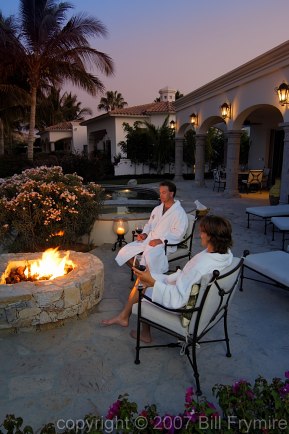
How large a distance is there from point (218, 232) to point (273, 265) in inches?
69.8

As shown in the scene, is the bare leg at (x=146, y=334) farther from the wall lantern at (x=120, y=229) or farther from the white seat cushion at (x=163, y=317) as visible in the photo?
the wall lantern at (x=120, y=229)

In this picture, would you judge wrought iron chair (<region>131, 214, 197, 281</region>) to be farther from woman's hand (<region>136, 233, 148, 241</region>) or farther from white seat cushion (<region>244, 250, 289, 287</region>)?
white seat cushion (<region>244, 250, 289, 287</region>)

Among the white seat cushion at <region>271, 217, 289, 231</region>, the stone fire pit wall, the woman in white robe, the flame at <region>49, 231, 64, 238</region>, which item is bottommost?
the stone fire pit wall

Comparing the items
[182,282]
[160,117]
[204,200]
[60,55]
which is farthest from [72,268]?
[160,117]

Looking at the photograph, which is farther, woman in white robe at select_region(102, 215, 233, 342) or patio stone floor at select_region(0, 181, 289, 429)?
woman in white robe at select_region(102, 215, 233, 342)

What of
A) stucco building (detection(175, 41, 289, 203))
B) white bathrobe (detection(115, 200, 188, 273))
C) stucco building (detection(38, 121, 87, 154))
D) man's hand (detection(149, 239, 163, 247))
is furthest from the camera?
stucco building (detection(38, 121, 87, 154))

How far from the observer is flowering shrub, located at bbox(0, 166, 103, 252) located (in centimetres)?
509

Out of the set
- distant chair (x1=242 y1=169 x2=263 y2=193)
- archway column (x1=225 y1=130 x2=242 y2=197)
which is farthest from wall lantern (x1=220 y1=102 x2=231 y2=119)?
distant chair (x1=242 y1=169 x2=263 y2=193)

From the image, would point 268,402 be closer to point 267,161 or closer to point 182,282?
point 182,282

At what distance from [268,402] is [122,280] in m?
3.05

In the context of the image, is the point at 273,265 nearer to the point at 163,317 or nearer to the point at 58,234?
the point at 163,317

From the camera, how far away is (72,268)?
161 inches

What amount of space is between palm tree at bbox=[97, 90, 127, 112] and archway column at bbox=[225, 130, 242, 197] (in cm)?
4112

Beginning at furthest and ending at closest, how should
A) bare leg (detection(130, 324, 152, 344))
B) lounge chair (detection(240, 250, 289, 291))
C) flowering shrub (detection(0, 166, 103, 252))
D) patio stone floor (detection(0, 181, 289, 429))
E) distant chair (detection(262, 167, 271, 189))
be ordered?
distant chair (detection(262, 167, 271, 189)), flowering shrub (detection(0, 166, 103, 252)), lounge chair (detection(240, 250, 289, 291)), bare leg (detection(130, 324, 152, 344)), patio stone floor (detection(0, 181, 289, 429))
